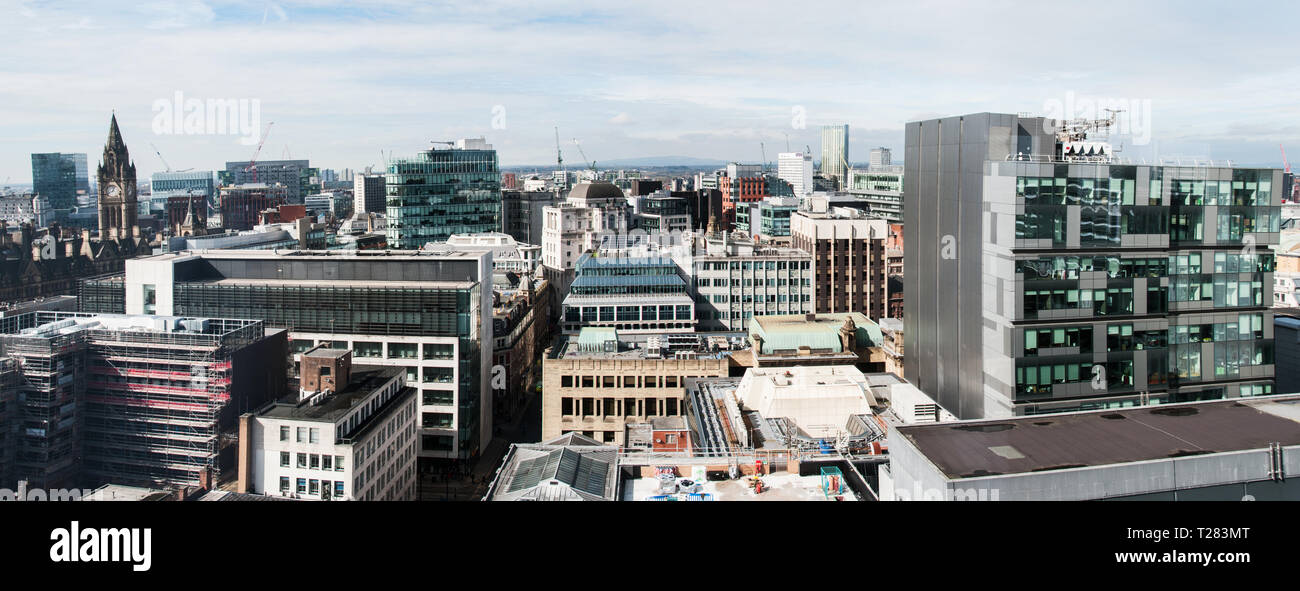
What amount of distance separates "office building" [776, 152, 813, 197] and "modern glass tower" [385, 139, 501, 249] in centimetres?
6986

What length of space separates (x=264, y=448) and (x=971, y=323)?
64.7 ft

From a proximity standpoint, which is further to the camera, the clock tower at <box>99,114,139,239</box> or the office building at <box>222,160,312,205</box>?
the office building at <box>222,160,312,205</box>

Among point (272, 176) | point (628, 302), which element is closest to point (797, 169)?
point (272, 176)

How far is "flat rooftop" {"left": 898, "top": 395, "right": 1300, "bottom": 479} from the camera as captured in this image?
534 inches

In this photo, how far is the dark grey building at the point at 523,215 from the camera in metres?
92.1

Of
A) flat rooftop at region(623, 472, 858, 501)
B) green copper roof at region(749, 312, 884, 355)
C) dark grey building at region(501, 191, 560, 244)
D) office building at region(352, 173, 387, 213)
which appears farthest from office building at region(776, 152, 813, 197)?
flat rooftop at region(623, 472, 858, 501)

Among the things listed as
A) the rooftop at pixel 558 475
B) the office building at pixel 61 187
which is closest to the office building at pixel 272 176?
the office building at pixel 61 187

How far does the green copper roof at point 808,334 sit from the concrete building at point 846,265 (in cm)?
1327

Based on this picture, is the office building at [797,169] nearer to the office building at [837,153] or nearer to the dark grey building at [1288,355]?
the office building at [837,153]

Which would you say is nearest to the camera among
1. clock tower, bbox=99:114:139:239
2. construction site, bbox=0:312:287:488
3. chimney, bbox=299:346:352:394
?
construction site, bbox=0:312:287:488

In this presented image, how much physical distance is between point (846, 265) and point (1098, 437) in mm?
36102

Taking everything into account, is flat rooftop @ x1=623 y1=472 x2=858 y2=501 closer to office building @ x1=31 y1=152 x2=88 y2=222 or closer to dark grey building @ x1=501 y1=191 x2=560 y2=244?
office building @ x1=31 y1=152 x2=88 y2=222
